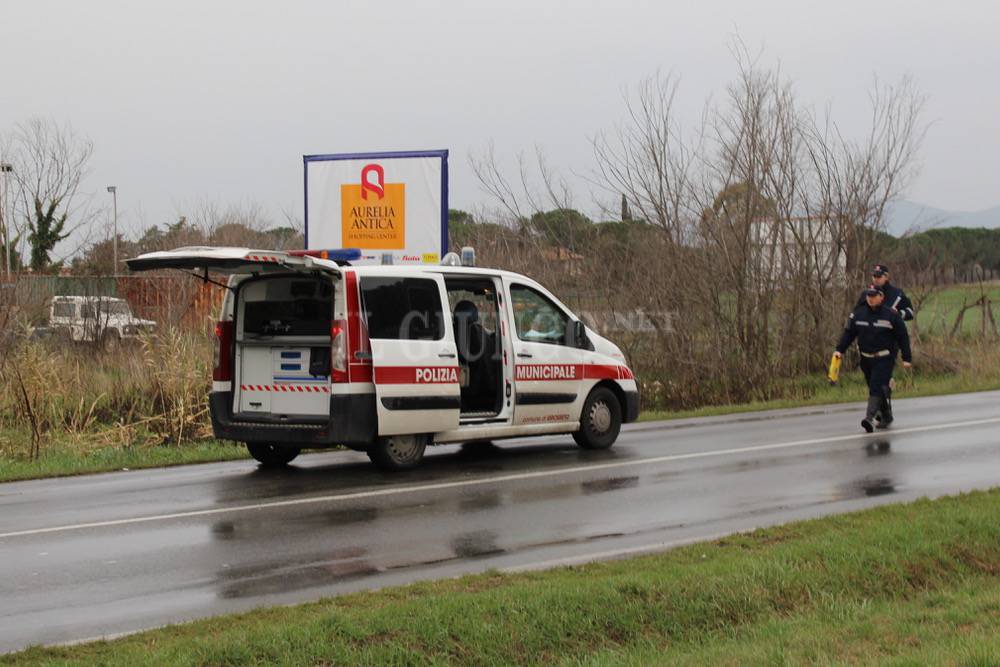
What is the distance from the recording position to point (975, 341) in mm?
28594

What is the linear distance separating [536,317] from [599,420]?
57.3 inches

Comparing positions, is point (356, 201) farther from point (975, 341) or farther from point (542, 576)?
point (542, 576)

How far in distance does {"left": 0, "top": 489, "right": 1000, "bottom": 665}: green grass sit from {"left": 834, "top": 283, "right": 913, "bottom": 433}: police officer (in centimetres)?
722

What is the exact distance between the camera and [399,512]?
10.4 m

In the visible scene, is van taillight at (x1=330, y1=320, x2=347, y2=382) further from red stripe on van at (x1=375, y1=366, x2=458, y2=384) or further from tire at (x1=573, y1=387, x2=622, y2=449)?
tire at (x1=573, y1=387, x2=622, y2=449)

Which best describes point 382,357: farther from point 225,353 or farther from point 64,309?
point 64,309

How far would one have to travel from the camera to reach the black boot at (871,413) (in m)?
15.7

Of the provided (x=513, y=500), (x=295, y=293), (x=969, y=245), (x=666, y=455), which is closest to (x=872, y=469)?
(x=666, y=455)

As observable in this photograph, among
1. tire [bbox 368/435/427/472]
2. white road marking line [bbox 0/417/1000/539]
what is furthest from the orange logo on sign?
tire [bbox 368/435/427/472]

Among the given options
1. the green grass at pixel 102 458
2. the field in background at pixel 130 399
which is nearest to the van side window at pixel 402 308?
the green grass at pixel 102 458

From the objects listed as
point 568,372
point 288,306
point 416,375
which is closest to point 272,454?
point 288,306

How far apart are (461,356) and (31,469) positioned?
4726 millimetres

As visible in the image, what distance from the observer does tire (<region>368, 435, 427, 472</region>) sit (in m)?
A: 12.4

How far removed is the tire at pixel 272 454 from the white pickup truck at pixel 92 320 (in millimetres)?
8992
